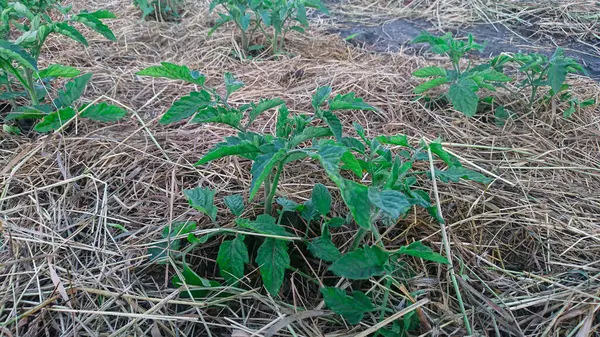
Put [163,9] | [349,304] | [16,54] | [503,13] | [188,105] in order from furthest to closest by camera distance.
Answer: [503,13], [163,9], [16,54], [188,105], [349,304]

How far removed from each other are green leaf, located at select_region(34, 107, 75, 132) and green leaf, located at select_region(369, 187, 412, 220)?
1.20 meters

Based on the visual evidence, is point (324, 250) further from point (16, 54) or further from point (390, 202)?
point (16, 54)

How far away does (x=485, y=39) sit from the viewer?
296 cm

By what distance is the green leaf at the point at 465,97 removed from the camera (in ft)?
5.74

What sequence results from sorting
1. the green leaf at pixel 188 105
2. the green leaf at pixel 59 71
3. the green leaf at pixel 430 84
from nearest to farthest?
the green leaf at pixel 188 105 < the green leaf at pixel 59 71 < the green leaf at pixel 430 84

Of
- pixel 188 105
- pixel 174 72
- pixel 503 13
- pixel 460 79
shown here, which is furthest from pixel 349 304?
pixel 503 13

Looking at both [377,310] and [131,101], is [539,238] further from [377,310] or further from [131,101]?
[131,101]

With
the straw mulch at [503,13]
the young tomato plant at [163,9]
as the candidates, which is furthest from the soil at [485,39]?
the young tomato plant at [163,9]

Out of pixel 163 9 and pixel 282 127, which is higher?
pixel 282 127

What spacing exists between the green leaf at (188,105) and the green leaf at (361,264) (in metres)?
0.58

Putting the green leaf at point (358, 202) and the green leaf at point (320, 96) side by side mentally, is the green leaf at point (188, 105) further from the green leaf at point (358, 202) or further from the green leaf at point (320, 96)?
the green leaf at point (358, 202)

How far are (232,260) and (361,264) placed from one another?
319 mm

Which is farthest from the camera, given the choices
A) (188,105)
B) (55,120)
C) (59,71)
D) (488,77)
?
(488,77)

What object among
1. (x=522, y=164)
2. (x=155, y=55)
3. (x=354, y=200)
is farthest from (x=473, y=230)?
(x=155, y=55)
